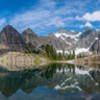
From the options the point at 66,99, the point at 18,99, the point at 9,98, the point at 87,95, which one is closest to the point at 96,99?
the point at 87,95

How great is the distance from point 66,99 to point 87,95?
5.77m

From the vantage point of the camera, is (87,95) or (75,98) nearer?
(75,98)

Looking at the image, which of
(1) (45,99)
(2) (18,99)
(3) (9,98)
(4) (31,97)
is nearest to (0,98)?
(3) (9,98)

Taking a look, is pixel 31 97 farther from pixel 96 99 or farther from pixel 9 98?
pixel 96 99

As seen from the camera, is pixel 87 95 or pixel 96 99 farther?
pixel 87 95

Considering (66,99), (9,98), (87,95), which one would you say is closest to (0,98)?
(9,98)

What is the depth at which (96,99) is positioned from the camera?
111ft

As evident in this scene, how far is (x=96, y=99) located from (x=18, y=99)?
653 inches

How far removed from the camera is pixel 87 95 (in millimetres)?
37219

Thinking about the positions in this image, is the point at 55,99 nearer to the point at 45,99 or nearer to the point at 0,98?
the point at 45,99

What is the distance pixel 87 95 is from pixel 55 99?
25.7 feet

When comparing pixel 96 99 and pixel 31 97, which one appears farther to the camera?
pixel 31 97

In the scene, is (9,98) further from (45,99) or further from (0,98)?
(45,99)

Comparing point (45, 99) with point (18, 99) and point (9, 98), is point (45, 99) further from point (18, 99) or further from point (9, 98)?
point (9, 98)
